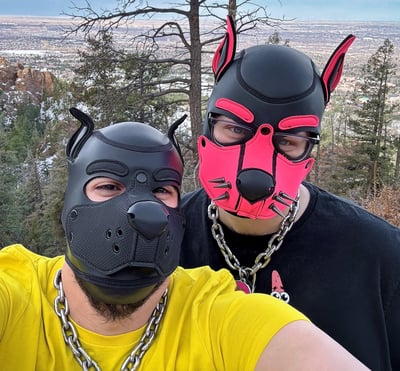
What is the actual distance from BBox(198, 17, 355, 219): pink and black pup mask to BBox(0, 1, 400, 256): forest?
2462mm

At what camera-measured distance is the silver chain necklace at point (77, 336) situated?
1.89 m

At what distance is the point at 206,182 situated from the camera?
265 cm

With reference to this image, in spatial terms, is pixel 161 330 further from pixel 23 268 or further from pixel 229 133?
pixel 229 133

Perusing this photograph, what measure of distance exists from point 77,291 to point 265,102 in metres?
1.20

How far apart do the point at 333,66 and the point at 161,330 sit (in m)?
1.59

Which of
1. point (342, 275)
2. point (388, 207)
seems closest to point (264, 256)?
point (342, 275)

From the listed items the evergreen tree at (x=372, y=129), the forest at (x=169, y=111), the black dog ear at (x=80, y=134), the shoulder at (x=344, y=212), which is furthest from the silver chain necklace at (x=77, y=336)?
the evergreen tree at (x=372, y=129)

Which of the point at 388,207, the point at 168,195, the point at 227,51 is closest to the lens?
the point at 168,195

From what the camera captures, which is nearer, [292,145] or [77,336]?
[77,336]

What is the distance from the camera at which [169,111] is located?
44.6ft

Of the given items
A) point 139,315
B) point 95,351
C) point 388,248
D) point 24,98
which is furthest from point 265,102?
point 24,98

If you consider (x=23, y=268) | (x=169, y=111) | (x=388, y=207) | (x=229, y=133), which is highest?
(x=229, y=133)

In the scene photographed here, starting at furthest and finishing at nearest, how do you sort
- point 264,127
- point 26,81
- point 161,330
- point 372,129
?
point 26,81, point 372,129, point 264,127, point 161,330

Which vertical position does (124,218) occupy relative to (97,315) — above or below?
above
